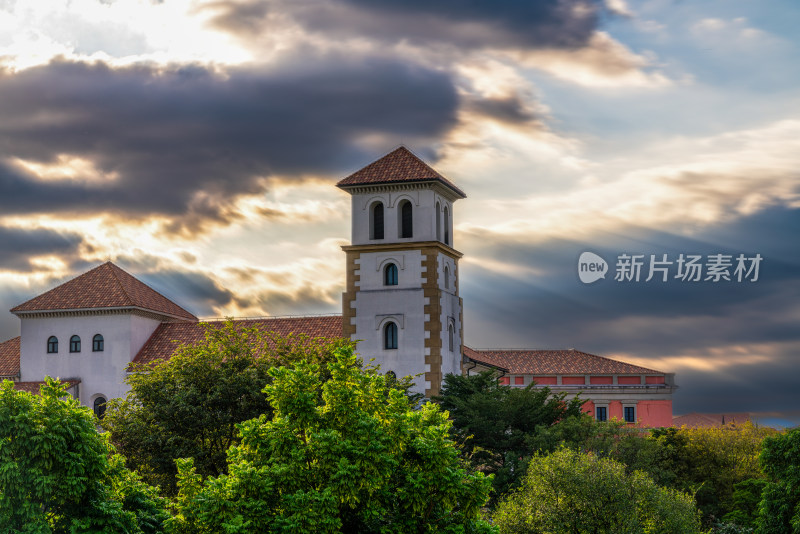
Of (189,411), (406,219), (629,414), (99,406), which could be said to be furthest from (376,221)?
(629,414)

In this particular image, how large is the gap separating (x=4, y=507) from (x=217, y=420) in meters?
18.0

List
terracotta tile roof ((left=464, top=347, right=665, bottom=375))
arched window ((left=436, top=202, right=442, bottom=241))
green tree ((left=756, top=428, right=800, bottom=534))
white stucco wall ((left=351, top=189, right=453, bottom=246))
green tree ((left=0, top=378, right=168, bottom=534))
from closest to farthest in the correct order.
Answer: green tree ((left=0, top=378, right=168, bottom=534)) < green tree ((left=756, top=428, right=800, bottom=534)) < white stucco wall ((left=351, top=189, right=453, bottom=246)) < arched window ((left=436, top=202, right=442, bottom=241)) < terracotta tile roof ((left=464, top=347, right=665, bottom=375))

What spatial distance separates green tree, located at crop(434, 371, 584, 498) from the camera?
142ft

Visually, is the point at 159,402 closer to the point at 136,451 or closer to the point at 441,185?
the point at 136,451

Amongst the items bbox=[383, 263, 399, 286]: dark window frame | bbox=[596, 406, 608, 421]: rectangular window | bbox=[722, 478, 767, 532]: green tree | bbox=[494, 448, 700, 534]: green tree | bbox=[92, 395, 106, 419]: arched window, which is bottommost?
bbox=[722, 478, 767, 532]: green tree

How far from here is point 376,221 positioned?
Result: 167 feet

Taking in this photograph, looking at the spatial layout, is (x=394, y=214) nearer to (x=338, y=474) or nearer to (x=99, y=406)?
(x=99, y=406)

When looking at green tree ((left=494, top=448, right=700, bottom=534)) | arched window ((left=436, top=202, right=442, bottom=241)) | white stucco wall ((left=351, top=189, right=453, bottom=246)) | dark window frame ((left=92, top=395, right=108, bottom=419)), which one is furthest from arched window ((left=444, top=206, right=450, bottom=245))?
green tree ((left=494, top=448, right=700, bottom=534))

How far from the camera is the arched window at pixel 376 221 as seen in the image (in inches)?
1991

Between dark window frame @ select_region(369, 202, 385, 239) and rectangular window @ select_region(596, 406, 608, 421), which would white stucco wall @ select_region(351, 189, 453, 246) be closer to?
dark window frame @ select_region(369, 202, 385, 239)

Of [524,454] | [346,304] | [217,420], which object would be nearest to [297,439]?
[217,420]

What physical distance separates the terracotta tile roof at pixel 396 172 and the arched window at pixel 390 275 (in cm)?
418

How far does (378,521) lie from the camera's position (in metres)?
23.1

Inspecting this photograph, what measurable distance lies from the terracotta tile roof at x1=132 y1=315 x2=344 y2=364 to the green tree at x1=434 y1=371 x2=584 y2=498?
919 cm
